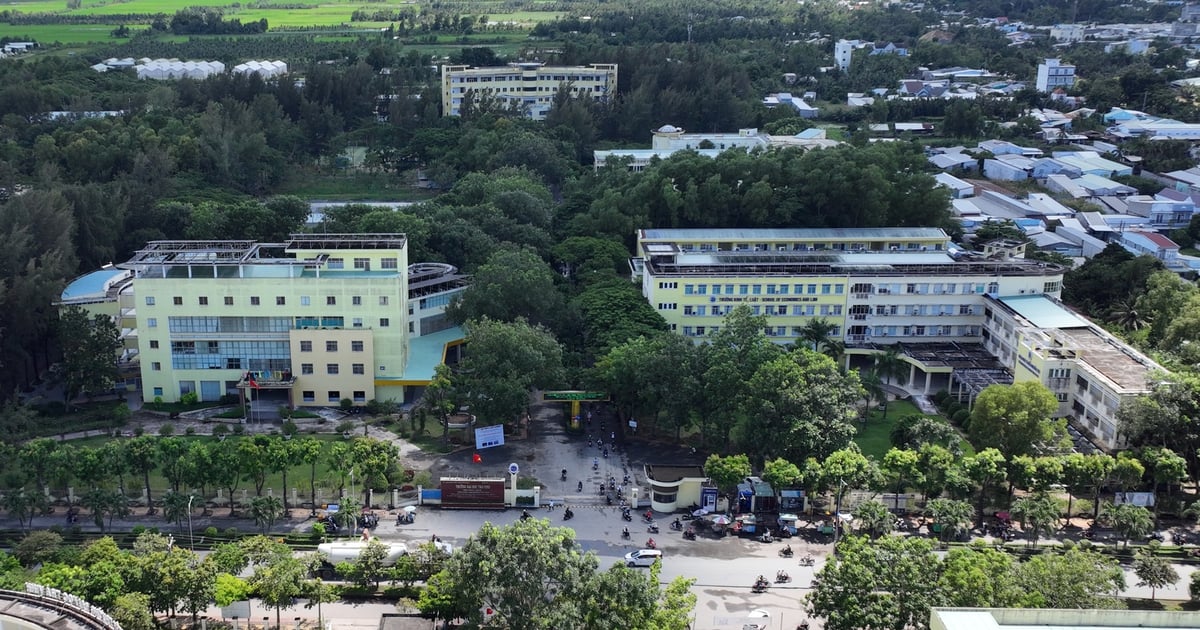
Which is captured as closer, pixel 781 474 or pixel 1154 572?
pixel 1154 572

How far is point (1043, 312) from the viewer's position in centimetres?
4859

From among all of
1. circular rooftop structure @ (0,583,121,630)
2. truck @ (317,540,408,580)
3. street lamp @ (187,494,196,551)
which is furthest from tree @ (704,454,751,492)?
circular rooftop structure @ (0,583,121,630)

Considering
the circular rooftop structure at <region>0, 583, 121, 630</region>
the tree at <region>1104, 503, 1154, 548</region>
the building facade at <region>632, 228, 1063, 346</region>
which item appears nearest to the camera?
the circular rooftop structure at <region>0, 583, 121, 630</region>

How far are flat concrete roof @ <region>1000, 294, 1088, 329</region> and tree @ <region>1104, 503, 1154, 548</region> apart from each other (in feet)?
43.7

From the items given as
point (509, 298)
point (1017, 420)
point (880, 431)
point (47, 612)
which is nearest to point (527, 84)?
point (509, 298)

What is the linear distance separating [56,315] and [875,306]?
123 feet

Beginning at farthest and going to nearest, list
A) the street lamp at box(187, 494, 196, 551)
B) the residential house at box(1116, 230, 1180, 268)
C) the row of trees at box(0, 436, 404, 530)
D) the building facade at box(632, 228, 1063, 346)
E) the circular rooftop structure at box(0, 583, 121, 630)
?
the residential house at box(1116, 230, 1180, 268)
the building facade at box(632, 228, 1063, 346)
the row of trees at box(0, 436, 404, 530)
the street lamp at box(187, 494, 196, 551)
the circular rooftop structure at box(0, 583, 121, 630)

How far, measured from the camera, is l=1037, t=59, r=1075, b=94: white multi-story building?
391 ft

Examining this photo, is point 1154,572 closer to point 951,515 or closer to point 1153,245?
point 951,515

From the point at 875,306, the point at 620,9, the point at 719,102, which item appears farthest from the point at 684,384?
the point at 620,9

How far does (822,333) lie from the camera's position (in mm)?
47500

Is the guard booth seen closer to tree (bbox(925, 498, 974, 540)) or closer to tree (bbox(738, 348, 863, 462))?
tree (bbox(738, 348, 863, 462))

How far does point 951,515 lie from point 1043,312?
17957 millimetres

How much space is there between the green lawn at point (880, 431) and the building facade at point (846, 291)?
Answer: 561 cm
